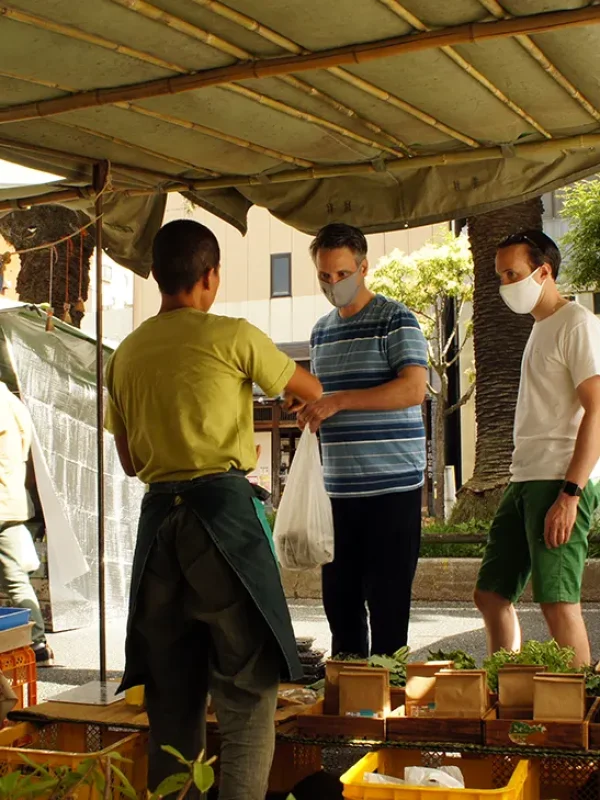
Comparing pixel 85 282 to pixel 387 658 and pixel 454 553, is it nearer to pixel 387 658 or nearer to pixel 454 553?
pixel 454 553

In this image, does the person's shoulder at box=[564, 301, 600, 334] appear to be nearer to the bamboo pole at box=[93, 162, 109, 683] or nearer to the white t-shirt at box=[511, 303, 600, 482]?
the white t-shirt at box=[511, 303, 600, 482]

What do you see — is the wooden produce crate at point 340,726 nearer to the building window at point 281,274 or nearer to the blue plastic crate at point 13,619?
the blue plastic crate at point 13,619

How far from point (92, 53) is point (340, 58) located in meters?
0.89

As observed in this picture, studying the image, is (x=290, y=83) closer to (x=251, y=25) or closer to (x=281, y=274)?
(x=251, y=25)

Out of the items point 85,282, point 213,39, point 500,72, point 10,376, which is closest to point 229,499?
point 213,39

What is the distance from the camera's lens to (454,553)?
37.7ft

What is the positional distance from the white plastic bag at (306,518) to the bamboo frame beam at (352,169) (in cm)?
149

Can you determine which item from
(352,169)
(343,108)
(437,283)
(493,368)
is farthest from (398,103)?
(437,283)

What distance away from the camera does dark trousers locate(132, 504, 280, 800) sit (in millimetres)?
3100

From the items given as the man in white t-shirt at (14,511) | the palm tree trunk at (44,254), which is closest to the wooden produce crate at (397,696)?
the man in white t-shirt at (14,511)

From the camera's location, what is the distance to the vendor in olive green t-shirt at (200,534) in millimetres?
3109

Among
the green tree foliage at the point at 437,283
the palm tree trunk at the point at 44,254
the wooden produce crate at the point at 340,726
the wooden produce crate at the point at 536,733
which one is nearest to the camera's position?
the wooden produce crate at the point at 536,733

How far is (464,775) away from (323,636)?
209 inches

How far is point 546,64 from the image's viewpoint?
400cm
